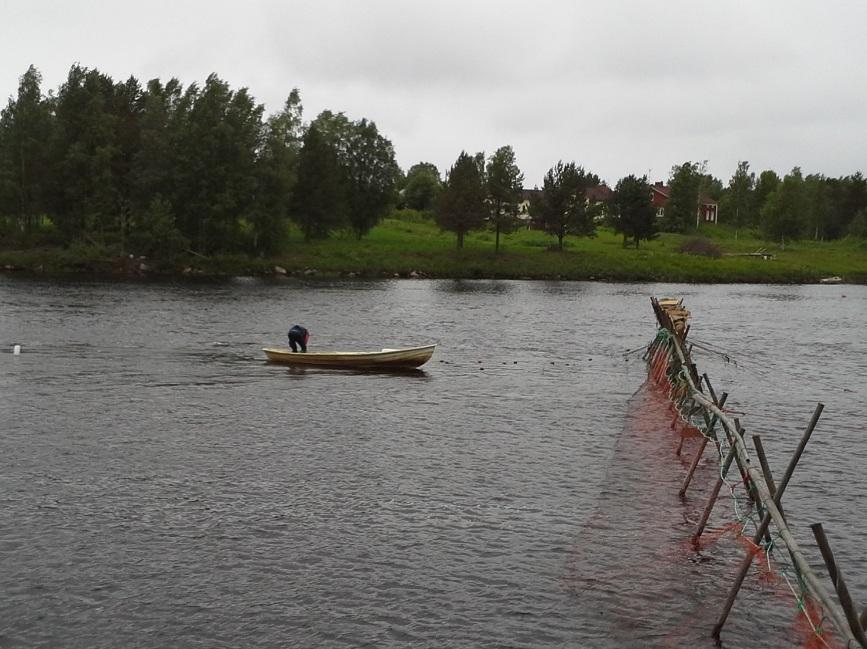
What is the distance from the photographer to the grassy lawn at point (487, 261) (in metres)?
108

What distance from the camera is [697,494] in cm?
2320

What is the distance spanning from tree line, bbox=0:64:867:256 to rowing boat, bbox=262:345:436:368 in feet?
222

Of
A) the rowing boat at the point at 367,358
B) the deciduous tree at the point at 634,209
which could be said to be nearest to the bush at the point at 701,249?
the deciduous tree at the point at 634,209

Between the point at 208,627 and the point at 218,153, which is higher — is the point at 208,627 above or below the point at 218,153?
below

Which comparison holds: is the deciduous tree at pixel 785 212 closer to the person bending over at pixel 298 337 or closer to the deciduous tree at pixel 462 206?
the deciduous tree at pixel 462 206

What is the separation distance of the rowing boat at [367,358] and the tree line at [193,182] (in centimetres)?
6770

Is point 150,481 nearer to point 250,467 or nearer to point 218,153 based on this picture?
point 250,467

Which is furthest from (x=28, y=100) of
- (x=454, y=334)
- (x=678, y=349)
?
(x=678, y=349)

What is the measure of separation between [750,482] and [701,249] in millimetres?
121467

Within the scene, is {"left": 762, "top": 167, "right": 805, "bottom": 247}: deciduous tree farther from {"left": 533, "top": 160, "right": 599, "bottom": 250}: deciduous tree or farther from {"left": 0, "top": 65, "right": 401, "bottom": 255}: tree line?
{"left": 0, "top": 65, "right": 401, "bottom": 255}: tree line

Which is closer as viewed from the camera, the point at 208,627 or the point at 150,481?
the point at 208,627

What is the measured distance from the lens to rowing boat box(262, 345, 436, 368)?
42.6m

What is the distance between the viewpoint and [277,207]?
368 feet

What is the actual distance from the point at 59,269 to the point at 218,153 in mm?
24045
